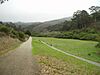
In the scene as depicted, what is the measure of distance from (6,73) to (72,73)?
5562mm

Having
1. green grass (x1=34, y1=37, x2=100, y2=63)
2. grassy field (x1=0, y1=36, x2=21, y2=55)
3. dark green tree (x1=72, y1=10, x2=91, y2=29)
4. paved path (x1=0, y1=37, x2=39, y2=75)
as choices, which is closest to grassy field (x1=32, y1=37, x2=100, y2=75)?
paved path (x1=0, y1=37, x2=39, y2=75)

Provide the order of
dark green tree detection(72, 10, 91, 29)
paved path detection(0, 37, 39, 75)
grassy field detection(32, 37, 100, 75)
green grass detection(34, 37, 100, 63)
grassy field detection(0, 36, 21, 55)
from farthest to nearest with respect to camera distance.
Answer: dark green tree detection(72, 10, 91, 29) < green grass detection(34, 37, 100, 63) < grassy field detection(0, 36, 21, 55) < grassy field detection(32, 37, 100, 75) < paved path detection(0, 37, 39, 75)

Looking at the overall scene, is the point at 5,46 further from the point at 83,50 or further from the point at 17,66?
the point at 17,66

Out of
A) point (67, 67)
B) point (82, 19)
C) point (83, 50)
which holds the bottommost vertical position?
point (83, 50)

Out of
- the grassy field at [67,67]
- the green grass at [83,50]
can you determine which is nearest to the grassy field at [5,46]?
the grassy field at [67,67]

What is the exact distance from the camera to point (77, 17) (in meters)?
145

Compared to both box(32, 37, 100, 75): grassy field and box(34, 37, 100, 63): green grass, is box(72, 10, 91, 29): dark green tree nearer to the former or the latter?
box(34, 37, 100, 63): green grass

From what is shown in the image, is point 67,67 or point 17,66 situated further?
point 67,67

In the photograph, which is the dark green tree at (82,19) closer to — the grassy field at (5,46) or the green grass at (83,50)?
the green grass at (83,50)

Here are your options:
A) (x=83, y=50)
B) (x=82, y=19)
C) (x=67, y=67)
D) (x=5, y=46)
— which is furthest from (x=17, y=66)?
(x=82, y=19)

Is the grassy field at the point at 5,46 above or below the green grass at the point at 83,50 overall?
above

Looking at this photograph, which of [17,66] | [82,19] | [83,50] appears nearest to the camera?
[17,66]

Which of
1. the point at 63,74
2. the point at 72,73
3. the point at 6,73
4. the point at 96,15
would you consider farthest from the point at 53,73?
the point at 96,15

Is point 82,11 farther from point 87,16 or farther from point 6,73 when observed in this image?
point 6,73
